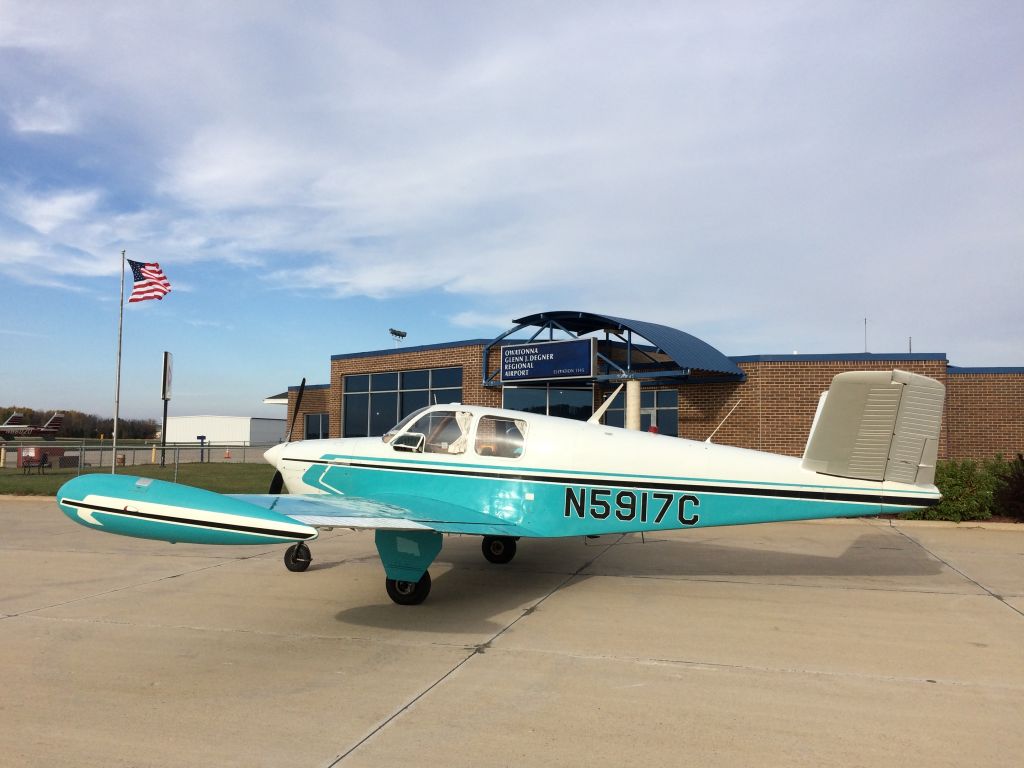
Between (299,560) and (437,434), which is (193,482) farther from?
(437,434)

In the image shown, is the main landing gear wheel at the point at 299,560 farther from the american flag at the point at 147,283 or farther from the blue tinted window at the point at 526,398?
the american flag at the point at 147,283

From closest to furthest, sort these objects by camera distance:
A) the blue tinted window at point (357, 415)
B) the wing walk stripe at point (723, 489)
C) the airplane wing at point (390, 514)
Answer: the airplane wing at point (390, 514) < the wing walk stripe at point (723, 489) < the blue tinted window at point (357, 415)

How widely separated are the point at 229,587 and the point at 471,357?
1415cm

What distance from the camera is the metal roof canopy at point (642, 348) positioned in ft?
54.6

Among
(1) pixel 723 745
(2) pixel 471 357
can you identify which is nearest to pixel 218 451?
(2) pixel 471 357

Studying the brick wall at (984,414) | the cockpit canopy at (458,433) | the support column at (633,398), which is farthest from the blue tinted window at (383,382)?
the brick wall at (984,414)

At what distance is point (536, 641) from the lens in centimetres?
583

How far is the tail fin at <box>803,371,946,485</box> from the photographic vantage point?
6734 millimetres

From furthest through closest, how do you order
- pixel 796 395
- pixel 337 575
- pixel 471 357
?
pixel 471 357
pixel 796 395
pixel 337 575

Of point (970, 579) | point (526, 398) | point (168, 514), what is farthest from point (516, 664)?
point (526, 398)

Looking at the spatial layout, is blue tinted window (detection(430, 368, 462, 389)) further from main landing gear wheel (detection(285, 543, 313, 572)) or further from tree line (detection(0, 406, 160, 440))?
tree line (detection(0, 406, 160, 440))

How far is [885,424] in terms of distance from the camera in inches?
269

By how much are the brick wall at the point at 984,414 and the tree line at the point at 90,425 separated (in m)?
111

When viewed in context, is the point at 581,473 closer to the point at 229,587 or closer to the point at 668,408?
the point at 229,587
